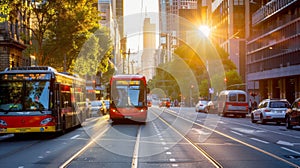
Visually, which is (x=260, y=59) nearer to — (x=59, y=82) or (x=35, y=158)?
(x=59, y=82)

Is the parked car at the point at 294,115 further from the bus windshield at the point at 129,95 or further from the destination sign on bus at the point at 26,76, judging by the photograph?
the destination sign on bus at the point at 26,76

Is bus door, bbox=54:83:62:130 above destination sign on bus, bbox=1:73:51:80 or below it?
below

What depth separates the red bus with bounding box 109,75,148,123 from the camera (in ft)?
103

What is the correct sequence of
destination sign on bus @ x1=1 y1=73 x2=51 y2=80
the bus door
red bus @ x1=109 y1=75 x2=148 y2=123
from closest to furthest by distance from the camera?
destination sign on bus @ x1=1 y1=73 x2=51 y2=80, the bus door, red bus @ x1=109 y1=75 x2=148 y2=123

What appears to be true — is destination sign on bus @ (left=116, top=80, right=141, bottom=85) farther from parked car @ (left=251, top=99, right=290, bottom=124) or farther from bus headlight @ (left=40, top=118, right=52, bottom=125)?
bus headlight @ (left=40, top=118, right=52, bottom=125)

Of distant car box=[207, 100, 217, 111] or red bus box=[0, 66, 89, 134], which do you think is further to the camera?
distant car box=[207, 100, 217, 111]

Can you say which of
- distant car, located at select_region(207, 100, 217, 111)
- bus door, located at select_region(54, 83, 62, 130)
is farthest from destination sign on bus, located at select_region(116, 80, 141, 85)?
distant car, located at select_region(207, 100, 217, 111)

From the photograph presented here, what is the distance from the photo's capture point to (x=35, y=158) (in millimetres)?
14086

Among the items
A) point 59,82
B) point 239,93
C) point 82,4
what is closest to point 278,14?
point 239,93

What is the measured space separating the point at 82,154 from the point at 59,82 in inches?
330

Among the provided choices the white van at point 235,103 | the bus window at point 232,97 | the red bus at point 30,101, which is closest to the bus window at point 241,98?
the white van at point 235,103

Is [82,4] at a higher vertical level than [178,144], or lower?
higher

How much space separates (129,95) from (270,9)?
127 feet

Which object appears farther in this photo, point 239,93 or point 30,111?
point 239,93
